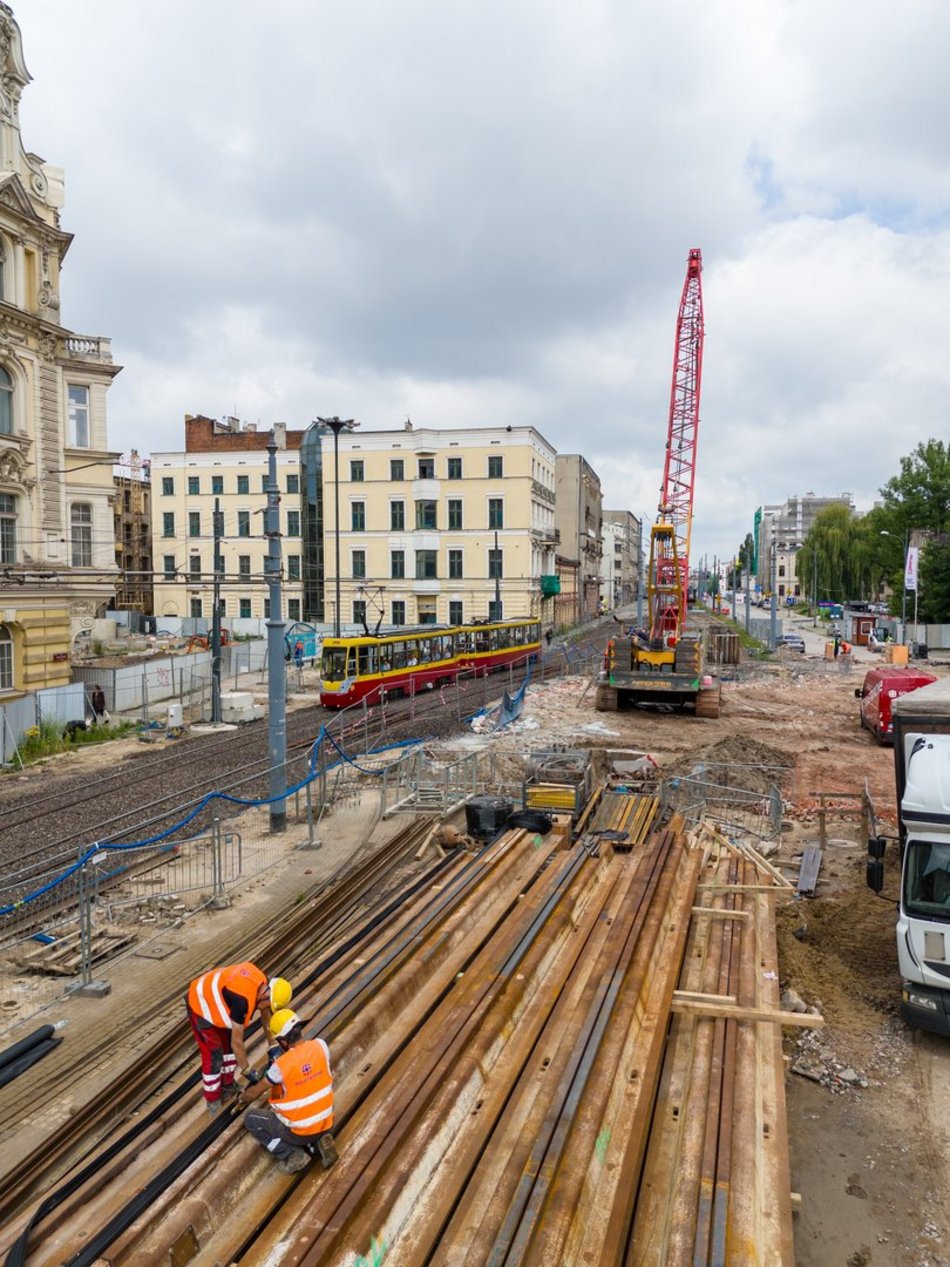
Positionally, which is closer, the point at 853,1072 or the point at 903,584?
the point at 853,1072

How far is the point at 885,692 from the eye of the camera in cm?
2505

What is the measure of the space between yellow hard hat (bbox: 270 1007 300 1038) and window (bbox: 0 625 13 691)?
916 inches

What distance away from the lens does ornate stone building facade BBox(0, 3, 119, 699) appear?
2489cm

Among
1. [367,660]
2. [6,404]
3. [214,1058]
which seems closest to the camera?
[214,1058]

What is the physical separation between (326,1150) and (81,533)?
28.8 metres

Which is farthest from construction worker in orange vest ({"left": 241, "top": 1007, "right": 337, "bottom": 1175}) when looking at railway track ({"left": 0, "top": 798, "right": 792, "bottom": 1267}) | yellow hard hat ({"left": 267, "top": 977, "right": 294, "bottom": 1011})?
yellow hard hat ({"left": 267, "top": 977, "right": 294, "bottom": 1011})

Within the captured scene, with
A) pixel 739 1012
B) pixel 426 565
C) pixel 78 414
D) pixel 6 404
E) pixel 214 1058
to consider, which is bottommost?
pixel 739 1012

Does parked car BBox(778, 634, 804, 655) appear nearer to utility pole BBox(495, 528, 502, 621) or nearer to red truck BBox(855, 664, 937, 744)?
utility pole BBox(495, 528, 502, 621)

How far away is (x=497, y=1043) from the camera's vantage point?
7004 mm

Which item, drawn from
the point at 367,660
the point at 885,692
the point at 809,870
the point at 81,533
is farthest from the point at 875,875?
the point at 81,533

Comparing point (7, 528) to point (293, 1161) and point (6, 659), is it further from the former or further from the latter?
point (293, 1161)

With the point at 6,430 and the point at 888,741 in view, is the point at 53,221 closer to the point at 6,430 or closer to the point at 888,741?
the point at 6,430

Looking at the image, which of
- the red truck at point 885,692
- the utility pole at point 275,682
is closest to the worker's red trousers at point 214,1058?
the utility pole at point 275,682

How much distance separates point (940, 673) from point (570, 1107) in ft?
140
